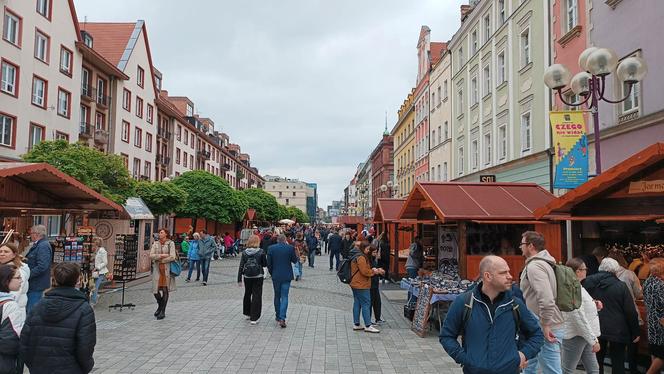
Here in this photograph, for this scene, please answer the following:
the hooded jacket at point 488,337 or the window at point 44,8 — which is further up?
the window at point 44,8

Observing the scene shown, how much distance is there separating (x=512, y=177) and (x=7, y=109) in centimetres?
2580

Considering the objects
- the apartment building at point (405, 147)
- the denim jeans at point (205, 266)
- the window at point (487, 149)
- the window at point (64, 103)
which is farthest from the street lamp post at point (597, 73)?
the apartment building at point (405, 147)

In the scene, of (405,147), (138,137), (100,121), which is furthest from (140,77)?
(405,147)

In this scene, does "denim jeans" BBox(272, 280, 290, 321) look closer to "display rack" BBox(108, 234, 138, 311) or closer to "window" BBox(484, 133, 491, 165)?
"display rack" BBox(108, 234, 138, 311)

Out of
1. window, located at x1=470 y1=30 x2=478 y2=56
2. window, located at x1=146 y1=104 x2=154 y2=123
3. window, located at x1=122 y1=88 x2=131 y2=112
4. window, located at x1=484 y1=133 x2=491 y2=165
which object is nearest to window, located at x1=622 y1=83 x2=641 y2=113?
window, located at x1=484 y1=133 x2=491 y2=165

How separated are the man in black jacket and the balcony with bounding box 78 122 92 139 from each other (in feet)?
113

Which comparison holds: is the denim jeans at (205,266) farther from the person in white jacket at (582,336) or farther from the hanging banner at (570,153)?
the person in white jacket at (582,336)

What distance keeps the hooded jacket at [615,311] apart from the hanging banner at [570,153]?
4.48 metres

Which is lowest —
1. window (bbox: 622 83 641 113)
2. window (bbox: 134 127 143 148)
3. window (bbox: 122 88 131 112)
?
window (bbox: 622 83 641 113)

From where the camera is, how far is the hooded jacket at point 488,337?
3.70 m

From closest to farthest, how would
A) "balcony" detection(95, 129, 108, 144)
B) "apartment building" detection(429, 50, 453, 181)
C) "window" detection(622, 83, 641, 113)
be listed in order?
"window" detection(622, 83, 641, 113)
"apartment building" detection(429, 50, 453, 181)
"balcony" detection(95, 129, 108, 144)

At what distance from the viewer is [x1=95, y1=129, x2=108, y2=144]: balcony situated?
3688cm

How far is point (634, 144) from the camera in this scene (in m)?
13.4

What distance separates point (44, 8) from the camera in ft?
97.0
